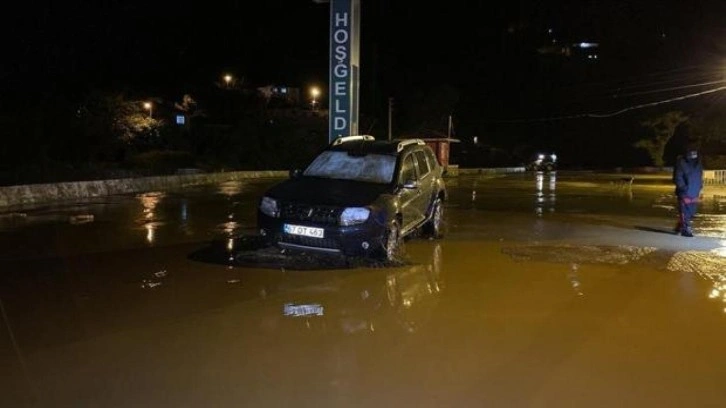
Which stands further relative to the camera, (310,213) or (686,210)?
(686,210)

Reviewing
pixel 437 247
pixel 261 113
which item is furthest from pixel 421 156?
pixel 261 113

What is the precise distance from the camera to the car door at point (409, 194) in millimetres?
10547

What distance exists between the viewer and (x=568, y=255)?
1116 cm

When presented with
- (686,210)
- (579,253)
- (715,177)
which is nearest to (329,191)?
(579,253)

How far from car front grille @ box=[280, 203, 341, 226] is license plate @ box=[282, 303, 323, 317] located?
2033 millimetres

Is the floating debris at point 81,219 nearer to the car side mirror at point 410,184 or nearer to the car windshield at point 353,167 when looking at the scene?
the car windshield at point 353,167

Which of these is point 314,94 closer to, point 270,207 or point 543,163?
point 543,163

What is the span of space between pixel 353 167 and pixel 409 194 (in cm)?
95

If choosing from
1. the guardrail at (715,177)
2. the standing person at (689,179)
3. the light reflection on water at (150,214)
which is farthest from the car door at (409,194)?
the guardrail at (715,177)

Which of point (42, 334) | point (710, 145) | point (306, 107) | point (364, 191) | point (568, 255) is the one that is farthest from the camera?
point (306, 107)

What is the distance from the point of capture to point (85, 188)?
2394 centimetres

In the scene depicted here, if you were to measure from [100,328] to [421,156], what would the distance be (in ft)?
23.1

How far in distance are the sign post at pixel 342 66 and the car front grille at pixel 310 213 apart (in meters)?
8.37

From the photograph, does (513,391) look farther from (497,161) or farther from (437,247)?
(497,161)
